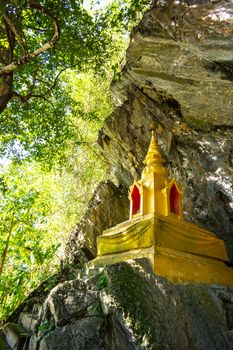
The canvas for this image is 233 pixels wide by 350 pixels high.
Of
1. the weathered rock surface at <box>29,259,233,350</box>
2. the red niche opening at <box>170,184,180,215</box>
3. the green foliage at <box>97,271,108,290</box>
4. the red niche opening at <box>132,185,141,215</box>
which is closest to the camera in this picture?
the weathered rock surface at <box>29,259,233,350</box>

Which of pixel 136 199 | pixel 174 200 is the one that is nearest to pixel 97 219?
pixel 136 199

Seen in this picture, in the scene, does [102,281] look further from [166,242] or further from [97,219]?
[97,219]

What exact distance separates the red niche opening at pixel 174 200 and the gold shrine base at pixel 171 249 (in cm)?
56

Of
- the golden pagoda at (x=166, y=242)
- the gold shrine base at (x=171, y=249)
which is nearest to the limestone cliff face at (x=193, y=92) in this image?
the golden pagoda at (x=166, y=242)

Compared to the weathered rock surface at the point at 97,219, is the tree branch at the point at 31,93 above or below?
above

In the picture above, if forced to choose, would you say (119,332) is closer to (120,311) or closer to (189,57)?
(120,311)

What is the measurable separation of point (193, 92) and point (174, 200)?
242 centimetres

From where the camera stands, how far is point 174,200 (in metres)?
5.71

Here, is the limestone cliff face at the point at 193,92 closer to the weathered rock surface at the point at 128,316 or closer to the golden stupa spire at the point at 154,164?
the golden stupa spire at the point at 154,164

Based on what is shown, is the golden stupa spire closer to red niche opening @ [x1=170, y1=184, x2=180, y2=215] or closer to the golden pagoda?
the golden pagoda

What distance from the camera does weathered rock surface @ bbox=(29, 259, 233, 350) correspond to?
3.05m

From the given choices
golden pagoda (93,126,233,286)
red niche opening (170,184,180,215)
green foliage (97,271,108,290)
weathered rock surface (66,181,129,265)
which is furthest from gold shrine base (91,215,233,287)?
weathered rock surface (66,181,129,265)

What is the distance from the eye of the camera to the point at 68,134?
876 cm

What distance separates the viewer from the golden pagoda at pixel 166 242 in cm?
434
